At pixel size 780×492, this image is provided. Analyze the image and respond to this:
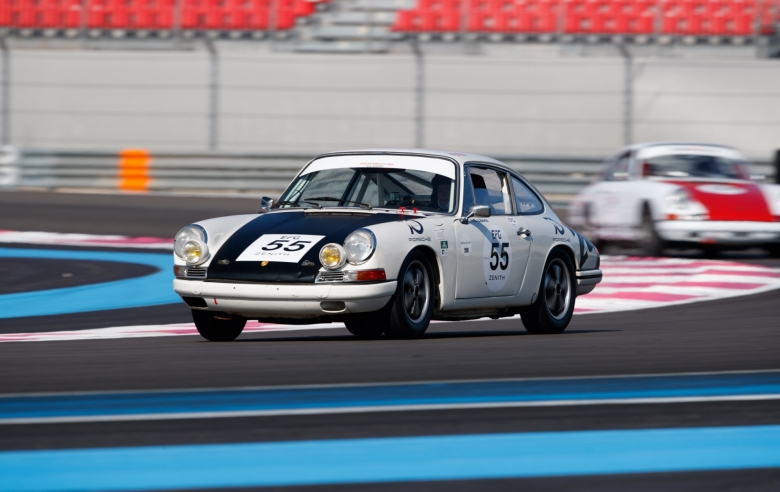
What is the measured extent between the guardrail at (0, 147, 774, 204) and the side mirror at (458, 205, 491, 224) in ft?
47.8

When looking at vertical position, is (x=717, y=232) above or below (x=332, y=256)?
below

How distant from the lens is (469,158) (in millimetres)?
8742

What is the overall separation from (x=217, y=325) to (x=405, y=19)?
18.5m

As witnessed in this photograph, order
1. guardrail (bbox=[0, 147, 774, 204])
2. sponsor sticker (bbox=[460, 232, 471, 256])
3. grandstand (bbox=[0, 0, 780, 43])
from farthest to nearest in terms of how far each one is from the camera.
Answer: grandstand (bbox=[0, 0, 780, 43]), guardrail (bbox=[0, 147, 774, 204]), sponsor sticker (bbox=[460, 232, 471, 256])

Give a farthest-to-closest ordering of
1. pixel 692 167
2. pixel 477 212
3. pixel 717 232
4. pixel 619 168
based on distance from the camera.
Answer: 1. pixel 619 168
2. pixel 692 167
3. pixel 717 232
4. pixel 477 212

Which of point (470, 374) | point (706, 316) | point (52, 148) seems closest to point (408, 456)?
point (470, 374)

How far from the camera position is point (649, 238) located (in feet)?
50.2

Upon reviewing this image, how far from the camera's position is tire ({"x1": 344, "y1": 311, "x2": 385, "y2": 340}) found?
765 cm

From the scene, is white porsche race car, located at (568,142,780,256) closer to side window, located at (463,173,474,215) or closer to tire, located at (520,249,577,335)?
tire, located at (520,249,577,335)

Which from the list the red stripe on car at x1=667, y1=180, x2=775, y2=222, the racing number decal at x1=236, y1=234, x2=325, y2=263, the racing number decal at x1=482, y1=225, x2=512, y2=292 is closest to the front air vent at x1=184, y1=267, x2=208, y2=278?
the racing number decal at x1=236, y1=234, x2=325, y2=263

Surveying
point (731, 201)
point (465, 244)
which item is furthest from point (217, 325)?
point (731, 201)

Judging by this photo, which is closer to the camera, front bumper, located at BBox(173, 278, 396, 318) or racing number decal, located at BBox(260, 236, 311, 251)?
→ front bumper, located at BBox(173, 278, 396, 318)

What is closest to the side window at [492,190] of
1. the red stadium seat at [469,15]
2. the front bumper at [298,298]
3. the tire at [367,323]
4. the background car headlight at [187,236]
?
the tire at [367,323]

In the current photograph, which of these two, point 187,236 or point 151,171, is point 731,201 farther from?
point 151,171
